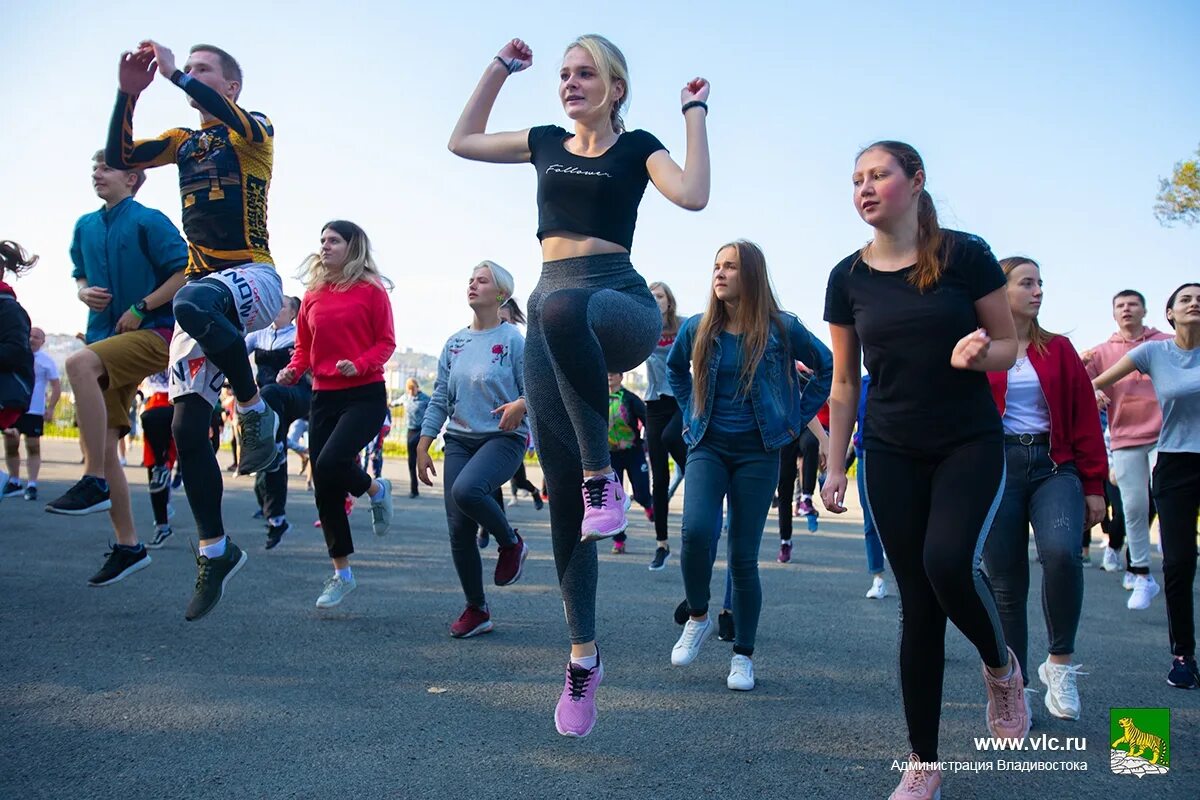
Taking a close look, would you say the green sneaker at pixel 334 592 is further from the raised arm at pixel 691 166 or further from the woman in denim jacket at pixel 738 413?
the raised arm at pixel 691 166

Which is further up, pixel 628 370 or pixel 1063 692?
pixel 628 370

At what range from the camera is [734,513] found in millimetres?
4691

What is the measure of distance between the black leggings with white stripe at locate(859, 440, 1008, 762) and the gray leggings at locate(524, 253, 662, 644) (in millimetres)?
950

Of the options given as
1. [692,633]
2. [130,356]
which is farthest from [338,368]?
[692,633]

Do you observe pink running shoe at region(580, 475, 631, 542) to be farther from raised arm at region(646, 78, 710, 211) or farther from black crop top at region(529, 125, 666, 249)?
raised arm at region(646, 78, 710, 211)

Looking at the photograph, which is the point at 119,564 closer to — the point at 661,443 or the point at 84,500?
the point at 84,500

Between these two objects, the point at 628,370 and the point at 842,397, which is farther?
the point at 842,397

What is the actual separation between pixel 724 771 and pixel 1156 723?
1934 mm

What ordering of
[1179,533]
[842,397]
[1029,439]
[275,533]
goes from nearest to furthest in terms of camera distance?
1. [842,397]
2. [1029,439]
3. [1179,533]
4. [275,533]

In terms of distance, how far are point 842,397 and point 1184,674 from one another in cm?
271

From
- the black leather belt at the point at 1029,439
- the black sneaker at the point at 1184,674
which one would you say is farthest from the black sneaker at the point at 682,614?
the black sneaker at the point at 1184,674

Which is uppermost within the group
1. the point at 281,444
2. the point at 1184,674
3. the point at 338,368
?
the point at 338,368

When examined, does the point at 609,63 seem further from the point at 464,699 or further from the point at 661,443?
the point at 661,443

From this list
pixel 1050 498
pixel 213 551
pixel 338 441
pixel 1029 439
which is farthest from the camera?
pixel 338 441
